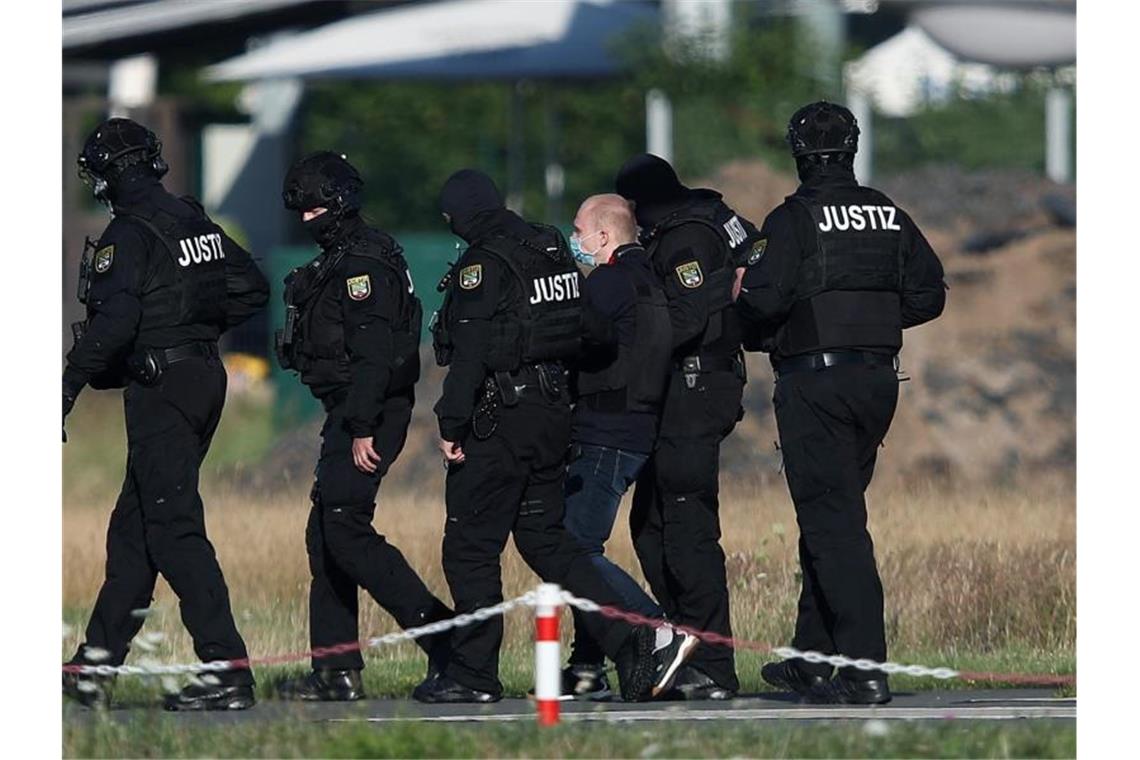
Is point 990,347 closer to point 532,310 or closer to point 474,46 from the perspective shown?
point 474,46

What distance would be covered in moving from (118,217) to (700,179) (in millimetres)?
19117

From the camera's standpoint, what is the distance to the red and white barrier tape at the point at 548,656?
847cm

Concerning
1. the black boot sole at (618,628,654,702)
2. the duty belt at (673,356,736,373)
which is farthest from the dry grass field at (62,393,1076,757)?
the duty belt at (673,356,736,373)

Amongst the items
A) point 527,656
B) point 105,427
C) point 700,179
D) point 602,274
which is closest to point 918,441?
point 700,179

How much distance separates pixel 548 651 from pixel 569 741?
1.01 feet

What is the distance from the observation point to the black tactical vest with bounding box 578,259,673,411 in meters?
10.1

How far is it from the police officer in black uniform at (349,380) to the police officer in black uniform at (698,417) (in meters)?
0.99

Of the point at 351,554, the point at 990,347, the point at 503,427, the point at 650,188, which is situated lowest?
the point at 351,554

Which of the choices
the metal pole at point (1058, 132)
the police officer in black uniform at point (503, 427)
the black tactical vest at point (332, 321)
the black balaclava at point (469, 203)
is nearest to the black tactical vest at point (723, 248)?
the police officer in black uniform at point (503, 427)

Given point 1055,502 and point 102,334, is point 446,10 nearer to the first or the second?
point 1055,502

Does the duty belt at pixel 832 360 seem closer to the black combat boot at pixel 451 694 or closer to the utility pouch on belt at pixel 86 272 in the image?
the black combat boot at pixel 451 694

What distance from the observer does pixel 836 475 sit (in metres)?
9.87

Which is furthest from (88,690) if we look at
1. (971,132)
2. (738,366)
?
(971,132)

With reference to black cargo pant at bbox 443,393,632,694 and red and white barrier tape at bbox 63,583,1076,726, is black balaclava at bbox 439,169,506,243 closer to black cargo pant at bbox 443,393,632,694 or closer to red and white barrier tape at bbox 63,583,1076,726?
black cargo pant at bbox 443,393,632,694
